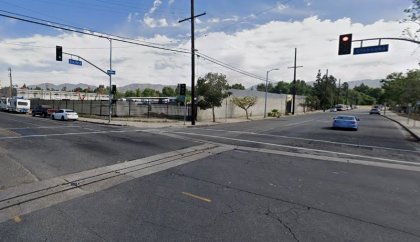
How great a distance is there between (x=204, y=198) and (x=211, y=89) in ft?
83.8

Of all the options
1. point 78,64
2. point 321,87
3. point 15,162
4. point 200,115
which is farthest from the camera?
point 321,87

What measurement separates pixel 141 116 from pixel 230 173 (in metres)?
29.9

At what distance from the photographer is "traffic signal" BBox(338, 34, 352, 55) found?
18797mm

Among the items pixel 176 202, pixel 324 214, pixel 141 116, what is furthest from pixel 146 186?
pixel 141 116

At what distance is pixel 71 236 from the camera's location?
4.04m

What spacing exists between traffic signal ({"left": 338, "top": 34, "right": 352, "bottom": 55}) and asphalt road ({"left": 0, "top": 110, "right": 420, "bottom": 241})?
10.7 m

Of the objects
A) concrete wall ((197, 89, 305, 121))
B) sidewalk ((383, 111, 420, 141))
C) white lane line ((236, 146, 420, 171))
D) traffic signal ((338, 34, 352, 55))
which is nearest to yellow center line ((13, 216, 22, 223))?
white lane line ((236, 146, 420, 171))

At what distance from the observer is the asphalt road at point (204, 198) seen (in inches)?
168

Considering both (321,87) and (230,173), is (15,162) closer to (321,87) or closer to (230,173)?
(230,173)

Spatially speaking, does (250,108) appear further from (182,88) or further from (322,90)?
(322,90)

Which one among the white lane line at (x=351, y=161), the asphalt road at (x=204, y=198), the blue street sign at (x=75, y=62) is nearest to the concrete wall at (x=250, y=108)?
the blue street sign at (x=75, y=62)

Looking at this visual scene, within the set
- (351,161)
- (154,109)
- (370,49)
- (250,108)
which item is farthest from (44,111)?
(351,161)

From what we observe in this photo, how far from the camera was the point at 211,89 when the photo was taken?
101 ft

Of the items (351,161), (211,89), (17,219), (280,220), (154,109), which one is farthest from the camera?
(154,109)
